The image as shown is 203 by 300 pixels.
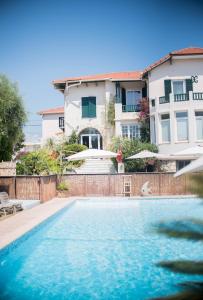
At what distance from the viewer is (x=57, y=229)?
40.5 feet

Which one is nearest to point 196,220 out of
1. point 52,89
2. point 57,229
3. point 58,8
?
point 58,8

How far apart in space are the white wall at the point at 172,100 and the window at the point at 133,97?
10.7 ft

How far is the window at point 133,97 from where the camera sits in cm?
3081

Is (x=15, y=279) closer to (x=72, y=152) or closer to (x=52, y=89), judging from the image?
(x=72, y=152)

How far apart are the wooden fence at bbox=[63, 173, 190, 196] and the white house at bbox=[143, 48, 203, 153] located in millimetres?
5678

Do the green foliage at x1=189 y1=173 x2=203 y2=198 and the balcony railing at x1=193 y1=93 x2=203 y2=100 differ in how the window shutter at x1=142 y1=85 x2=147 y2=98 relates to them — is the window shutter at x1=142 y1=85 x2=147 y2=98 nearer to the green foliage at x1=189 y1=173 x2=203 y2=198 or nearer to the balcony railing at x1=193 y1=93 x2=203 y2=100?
the balcony railing at x1=193 y1=93 x2=203 y2=100

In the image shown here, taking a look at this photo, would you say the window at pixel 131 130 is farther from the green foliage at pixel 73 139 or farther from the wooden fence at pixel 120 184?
the wooden fence at pixel 120 184

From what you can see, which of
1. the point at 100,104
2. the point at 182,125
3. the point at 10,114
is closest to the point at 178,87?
the point at 182,125

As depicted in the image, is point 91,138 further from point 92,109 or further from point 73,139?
point 92,109

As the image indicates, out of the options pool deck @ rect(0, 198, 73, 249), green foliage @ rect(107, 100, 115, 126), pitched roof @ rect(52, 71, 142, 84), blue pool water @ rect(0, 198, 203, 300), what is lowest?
blue pool water @ rect(0, 198, 203, 300)

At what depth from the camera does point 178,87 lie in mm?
26531

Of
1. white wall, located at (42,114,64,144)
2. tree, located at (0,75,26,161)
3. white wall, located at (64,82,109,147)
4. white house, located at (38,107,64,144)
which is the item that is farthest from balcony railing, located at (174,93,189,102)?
white wall, located at (42,114,64,144)

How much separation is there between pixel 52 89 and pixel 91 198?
16.8 m

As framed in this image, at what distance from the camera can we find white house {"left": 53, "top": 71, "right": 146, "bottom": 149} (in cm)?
2950
